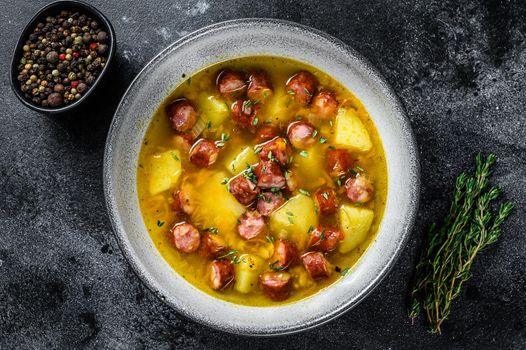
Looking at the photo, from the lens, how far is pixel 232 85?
3148 millimetres

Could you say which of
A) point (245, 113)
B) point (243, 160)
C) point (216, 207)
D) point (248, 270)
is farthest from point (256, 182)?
point (248, 270)

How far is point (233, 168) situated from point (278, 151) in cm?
26

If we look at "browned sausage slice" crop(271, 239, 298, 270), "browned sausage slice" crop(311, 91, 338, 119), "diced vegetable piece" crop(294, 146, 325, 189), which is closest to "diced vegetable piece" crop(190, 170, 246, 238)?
"browned sausage slice" crop(271, 239, 298, 270)

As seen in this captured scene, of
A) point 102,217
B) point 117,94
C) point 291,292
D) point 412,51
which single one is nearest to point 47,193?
point 102,217

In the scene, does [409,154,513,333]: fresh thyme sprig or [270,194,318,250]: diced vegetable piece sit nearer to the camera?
[270,194,318,250]: diced vegetable piece

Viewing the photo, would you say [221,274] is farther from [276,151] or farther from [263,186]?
[276,151]

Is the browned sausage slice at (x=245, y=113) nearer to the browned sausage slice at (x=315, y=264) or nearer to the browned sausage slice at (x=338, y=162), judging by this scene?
the browned sausage slice at (x=338, y=162)

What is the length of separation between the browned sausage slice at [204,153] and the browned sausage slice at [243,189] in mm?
157

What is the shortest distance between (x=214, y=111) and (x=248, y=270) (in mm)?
822

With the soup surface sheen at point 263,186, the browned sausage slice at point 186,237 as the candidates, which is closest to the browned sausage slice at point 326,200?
the soup surface sheen at point 263,186

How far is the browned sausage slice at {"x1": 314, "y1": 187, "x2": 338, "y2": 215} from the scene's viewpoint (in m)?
3.13

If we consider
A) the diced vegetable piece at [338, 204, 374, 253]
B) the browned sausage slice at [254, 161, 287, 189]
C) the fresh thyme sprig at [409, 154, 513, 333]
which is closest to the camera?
the browned sausage slice at [254, 161, 287, 189]

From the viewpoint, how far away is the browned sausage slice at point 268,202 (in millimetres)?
3143

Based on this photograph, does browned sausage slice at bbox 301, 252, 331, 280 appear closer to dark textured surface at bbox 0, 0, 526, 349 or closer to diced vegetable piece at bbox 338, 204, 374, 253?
diced vegetable piece at bbox 338, 204, 374, 253
